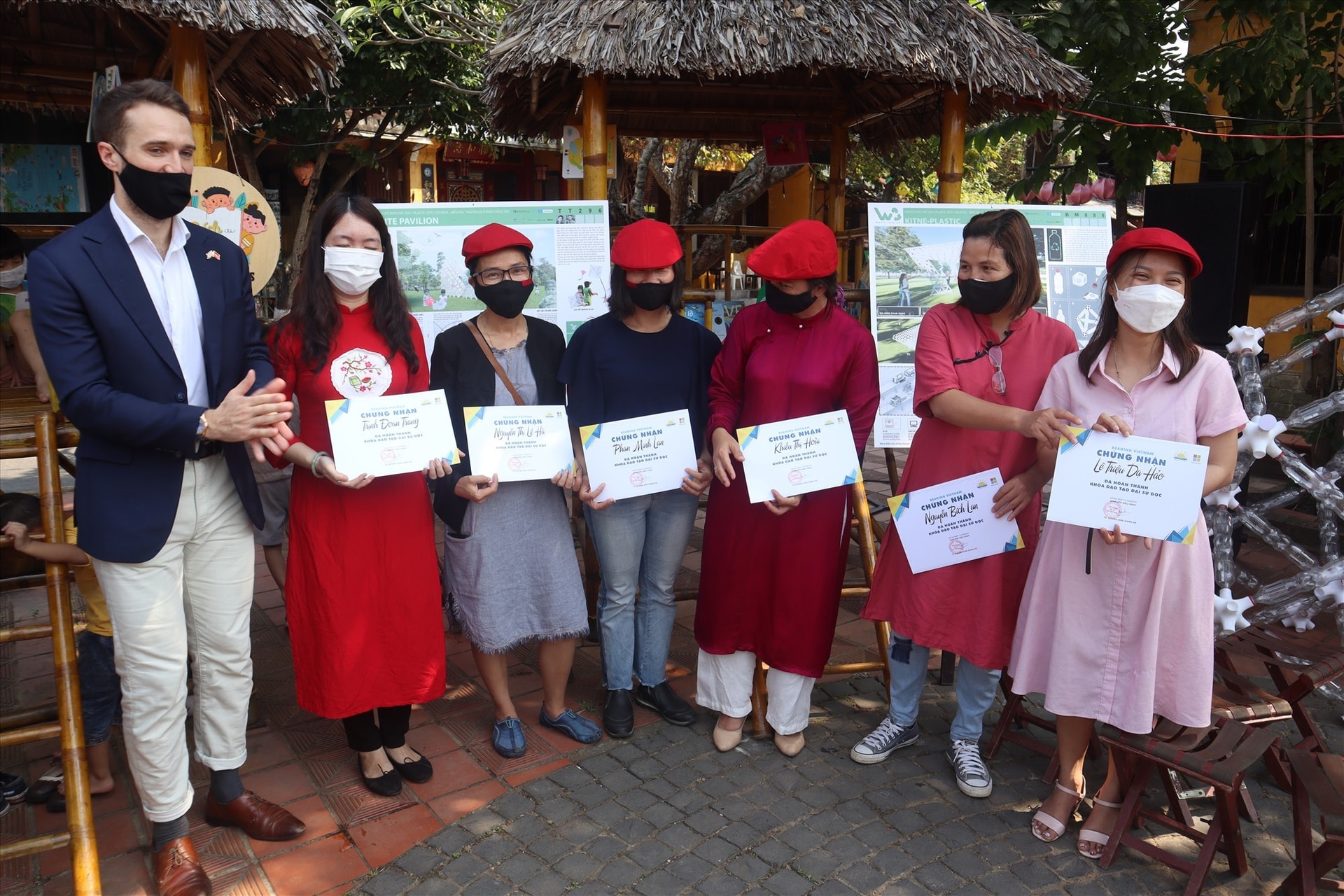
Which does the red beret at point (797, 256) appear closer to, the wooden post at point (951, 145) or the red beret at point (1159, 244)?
the red beret at point (1159, 244)

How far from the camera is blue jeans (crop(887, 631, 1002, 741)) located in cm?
338

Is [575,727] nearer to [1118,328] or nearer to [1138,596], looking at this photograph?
[1138,596]

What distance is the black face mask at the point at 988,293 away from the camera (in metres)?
3.06

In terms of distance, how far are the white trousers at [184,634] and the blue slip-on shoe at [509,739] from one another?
954 mm

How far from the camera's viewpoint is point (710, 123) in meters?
7.11

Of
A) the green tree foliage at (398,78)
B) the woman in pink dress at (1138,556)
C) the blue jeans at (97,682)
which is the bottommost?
the blue jeans at (97,682)

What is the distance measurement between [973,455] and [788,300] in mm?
846

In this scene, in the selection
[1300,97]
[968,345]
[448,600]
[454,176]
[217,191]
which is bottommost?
[448,600]

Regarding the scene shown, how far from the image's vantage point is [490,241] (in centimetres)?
324

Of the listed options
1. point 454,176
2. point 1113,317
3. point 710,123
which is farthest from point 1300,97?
point 454,176

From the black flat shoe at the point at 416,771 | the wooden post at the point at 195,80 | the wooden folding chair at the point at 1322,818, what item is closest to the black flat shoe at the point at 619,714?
the black flat shoe at the point at 416,771

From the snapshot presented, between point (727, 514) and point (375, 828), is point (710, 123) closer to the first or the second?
point (727, 514)

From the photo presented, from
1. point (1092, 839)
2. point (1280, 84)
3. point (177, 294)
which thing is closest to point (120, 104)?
point (177, 294)

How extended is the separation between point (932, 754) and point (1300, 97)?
5582 mm
